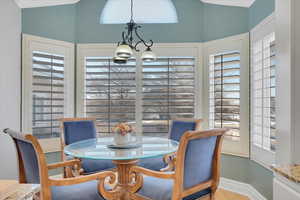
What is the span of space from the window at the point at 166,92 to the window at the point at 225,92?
33 cm

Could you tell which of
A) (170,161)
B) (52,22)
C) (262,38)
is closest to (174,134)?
(170,161)

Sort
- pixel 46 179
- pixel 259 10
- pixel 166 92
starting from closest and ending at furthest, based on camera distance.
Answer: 1. pixel 46 179
2. pixel 259 10
3. pixel 166 92

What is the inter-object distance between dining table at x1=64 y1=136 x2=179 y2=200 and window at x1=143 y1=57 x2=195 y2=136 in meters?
1.15

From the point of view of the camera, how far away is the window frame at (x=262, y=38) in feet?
8.39

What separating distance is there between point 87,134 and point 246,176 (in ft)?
7.38

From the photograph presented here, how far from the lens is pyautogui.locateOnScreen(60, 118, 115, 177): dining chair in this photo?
2760mm

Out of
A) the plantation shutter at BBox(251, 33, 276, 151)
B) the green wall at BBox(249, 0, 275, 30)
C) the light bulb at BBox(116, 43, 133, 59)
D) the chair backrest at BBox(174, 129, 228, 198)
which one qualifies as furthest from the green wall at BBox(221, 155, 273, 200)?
the light bulb at BBox(116, 43, 133, 59)

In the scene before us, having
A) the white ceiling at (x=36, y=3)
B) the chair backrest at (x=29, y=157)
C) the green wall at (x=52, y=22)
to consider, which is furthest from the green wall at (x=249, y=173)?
the white ceiling at (x=36, y=3)

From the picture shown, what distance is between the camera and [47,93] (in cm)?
351

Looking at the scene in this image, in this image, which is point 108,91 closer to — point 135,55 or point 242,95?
point 135,55

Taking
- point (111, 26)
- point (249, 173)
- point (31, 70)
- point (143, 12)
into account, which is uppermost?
point (143, 12)

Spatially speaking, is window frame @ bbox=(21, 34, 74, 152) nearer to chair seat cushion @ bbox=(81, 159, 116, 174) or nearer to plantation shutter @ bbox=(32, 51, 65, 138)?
plantation shutter @ bbox=(32, 51, 65, 138)

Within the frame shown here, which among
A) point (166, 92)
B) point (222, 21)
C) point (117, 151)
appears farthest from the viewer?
point (166, 92)

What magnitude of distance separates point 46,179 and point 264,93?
2.43 metres
